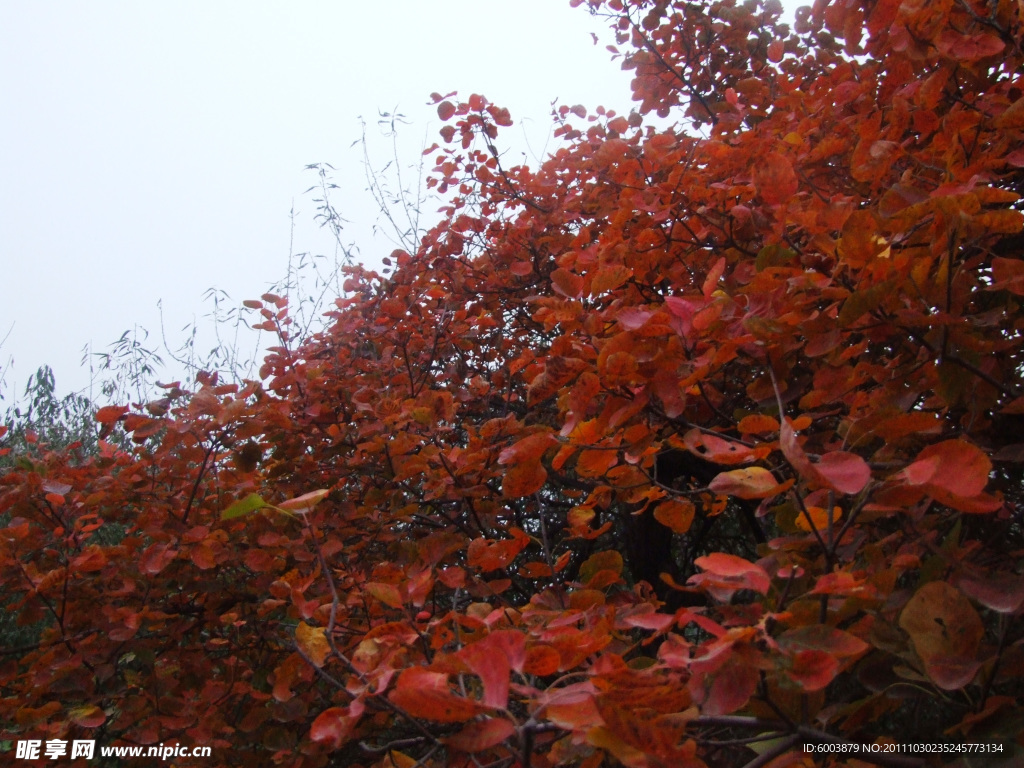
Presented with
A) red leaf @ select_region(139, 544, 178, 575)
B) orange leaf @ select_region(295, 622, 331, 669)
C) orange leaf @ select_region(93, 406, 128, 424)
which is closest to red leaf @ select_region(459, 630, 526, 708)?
orange leaf @ select_region(295, 622, 331, 669)

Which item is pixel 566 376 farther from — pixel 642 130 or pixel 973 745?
pixel 642 130

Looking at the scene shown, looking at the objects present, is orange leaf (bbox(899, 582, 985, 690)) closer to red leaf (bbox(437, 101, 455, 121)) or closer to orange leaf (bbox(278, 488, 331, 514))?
orange leaf (bbox(278, 488, 331, 514))

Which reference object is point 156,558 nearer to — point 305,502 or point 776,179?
point 305,502

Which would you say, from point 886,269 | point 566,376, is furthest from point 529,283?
point 886,269

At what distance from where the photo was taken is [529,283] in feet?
8.57

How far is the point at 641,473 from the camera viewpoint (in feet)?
3.63

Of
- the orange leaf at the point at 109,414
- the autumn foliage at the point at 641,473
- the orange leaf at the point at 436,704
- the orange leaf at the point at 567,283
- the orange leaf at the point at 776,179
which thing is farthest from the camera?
the orange leaf at the point at 109,414

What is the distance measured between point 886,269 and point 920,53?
0.66 metres

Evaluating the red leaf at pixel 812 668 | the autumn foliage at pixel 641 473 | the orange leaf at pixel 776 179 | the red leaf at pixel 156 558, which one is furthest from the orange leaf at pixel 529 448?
the red leaf at pixel 156 558

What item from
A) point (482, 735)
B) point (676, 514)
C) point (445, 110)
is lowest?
point (482, 735)

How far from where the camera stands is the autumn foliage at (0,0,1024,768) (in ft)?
2.29

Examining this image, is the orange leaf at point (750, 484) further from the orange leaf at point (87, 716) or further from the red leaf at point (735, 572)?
the orange leaf at point (87, 716)

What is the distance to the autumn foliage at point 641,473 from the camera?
0.70 meters

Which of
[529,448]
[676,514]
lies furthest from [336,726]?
[676,514]
